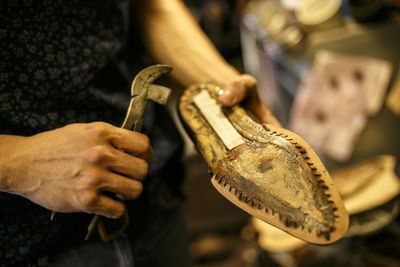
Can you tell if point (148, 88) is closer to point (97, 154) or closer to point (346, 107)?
point (97, 154)

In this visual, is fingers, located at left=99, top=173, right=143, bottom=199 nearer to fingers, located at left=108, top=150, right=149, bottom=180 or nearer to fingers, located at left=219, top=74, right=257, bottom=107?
fingers, located at left=108, top=150, right=149, bottom=180

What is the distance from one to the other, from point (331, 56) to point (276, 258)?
83 cm

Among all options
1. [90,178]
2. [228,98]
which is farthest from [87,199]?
[228,98]

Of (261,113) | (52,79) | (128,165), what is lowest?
(261,113)

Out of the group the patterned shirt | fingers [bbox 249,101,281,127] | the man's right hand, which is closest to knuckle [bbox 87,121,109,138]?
the man's right hand

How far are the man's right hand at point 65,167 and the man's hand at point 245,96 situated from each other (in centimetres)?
22

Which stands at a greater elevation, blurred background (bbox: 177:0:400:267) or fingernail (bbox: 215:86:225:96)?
fingernail (bbox: 215:86:225:96)

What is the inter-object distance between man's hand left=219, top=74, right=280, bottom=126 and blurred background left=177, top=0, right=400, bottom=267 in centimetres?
85

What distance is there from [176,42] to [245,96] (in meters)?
0.21

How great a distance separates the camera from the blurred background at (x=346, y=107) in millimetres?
1521

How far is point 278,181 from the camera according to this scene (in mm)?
547

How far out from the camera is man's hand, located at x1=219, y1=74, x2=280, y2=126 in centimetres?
69

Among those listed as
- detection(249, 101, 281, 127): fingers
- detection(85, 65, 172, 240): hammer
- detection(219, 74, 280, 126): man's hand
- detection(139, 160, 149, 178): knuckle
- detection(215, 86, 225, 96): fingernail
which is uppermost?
detection(85, 65, 172, 240): hammer

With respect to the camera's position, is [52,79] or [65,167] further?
[52,79]
